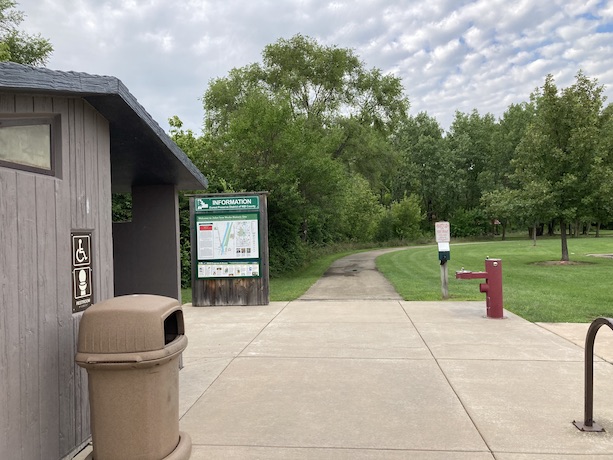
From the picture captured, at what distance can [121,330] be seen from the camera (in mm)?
3238

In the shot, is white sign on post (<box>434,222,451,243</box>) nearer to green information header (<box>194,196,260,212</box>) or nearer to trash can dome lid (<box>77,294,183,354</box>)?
green information header (<box>194,196,260,212</box>)

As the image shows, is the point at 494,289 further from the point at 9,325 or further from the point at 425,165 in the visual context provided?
Result: the point at 425,165

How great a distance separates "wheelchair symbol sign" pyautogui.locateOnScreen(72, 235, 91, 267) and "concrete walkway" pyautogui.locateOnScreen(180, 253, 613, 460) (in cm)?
173

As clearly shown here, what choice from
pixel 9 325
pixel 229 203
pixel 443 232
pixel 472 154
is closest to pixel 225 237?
pixel 229 203

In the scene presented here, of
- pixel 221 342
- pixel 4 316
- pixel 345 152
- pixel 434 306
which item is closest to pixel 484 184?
pixel 345 152

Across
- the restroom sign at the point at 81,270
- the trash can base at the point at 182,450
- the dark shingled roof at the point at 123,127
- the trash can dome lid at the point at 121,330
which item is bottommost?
the trash can base at the point at 182,450

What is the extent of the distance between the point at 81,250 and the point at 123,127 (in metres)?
1.27

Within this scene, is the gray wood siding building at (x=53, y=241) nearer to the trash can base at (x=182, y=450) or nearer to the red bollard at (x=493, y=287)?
the trash can base at (x=182, y=450)

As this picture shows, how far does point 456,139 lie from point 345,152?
43643 millimetres

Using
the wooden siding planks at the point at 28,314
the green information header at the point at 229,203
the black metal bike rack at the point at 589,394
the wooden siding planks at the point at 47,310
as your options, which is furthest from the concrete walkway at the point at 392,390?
the green information header at the point at 229,203

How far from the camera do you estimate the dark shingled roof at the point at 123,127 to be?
304 cm

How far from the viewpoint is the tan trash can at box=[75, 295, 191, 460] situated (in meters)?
3.21

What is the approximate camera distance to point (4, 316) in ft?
9.73

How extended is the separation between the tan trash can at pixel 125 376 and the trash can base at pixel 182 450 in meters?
Answer: 0.13
